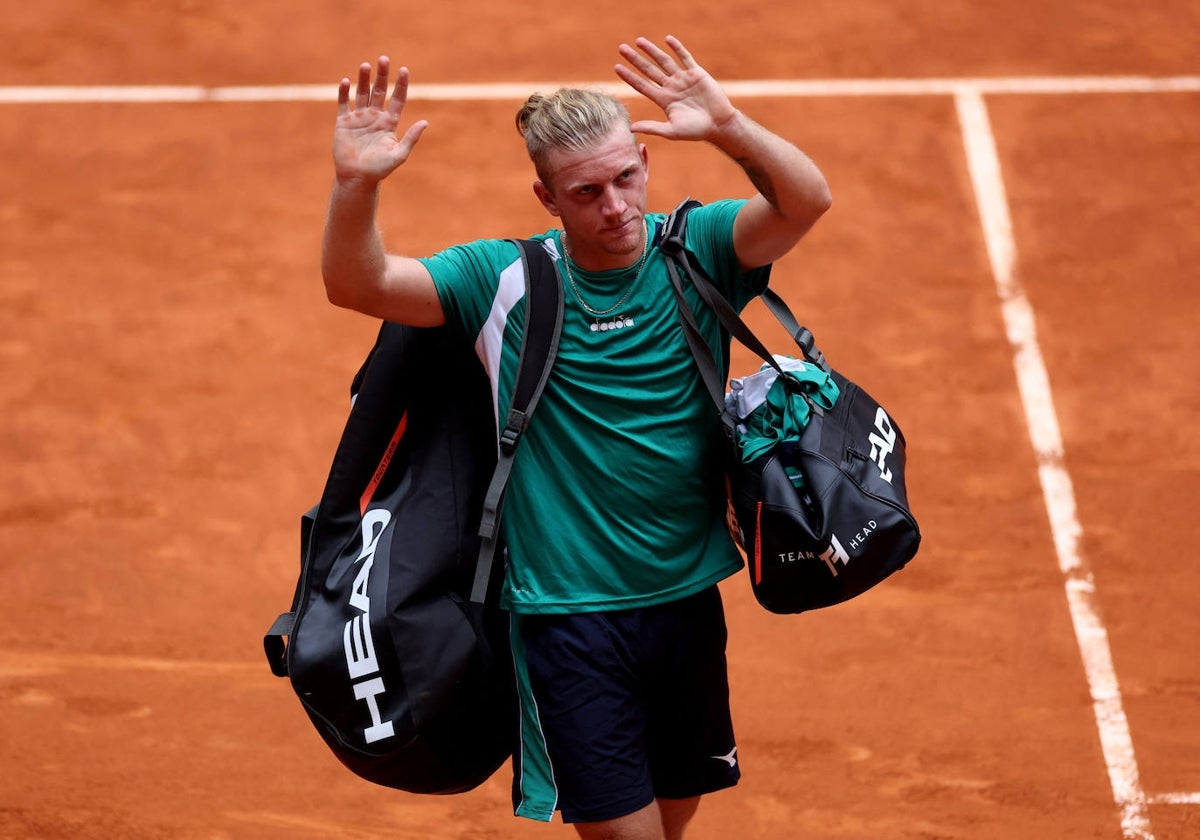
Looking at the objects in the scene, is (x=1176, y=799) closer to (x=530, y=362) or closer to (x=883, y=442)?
(x=883, y=442)

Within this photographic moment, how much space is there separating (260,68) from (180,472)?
10.9ft

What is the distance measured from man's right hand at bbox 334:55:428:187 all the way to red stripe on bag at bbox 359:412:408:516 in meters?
0.57

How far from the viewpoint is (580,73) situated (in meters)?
9.23

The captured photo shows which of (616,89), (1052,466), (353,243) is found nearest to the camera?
(353,243)

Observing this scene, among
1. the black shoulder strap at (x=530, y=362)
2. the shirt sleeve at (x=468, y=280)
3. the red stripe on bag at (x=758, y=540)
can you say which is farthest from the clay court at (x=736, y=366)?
the shirt sleeve at (x=468, y=280)

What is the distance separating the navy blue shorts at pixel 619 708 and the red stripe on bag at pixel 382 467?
17.3 inches

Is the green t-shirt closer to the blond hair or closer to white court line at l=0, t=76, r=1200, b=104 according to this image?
the blond hair

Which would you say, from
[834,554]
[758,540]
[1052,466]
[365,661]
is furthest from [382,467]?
[1052,466]

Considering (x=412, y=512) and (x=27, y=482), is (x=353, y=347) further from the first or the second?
(x=412, y=512)

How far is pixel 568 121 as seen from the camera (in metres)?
3.58

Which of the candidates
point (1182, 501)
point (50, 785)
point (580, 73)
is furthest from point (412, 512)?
point (580, 73)

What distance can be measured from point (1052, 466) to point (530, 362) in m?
3.59

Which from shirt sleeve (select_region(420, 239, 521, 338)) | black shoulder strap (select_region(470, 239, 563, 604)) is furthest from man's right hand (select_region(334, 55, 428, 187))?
black shoulder strap (select_region(470, 239, 563, 604))

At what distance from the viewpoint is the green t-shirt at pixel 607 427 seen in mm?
3682
